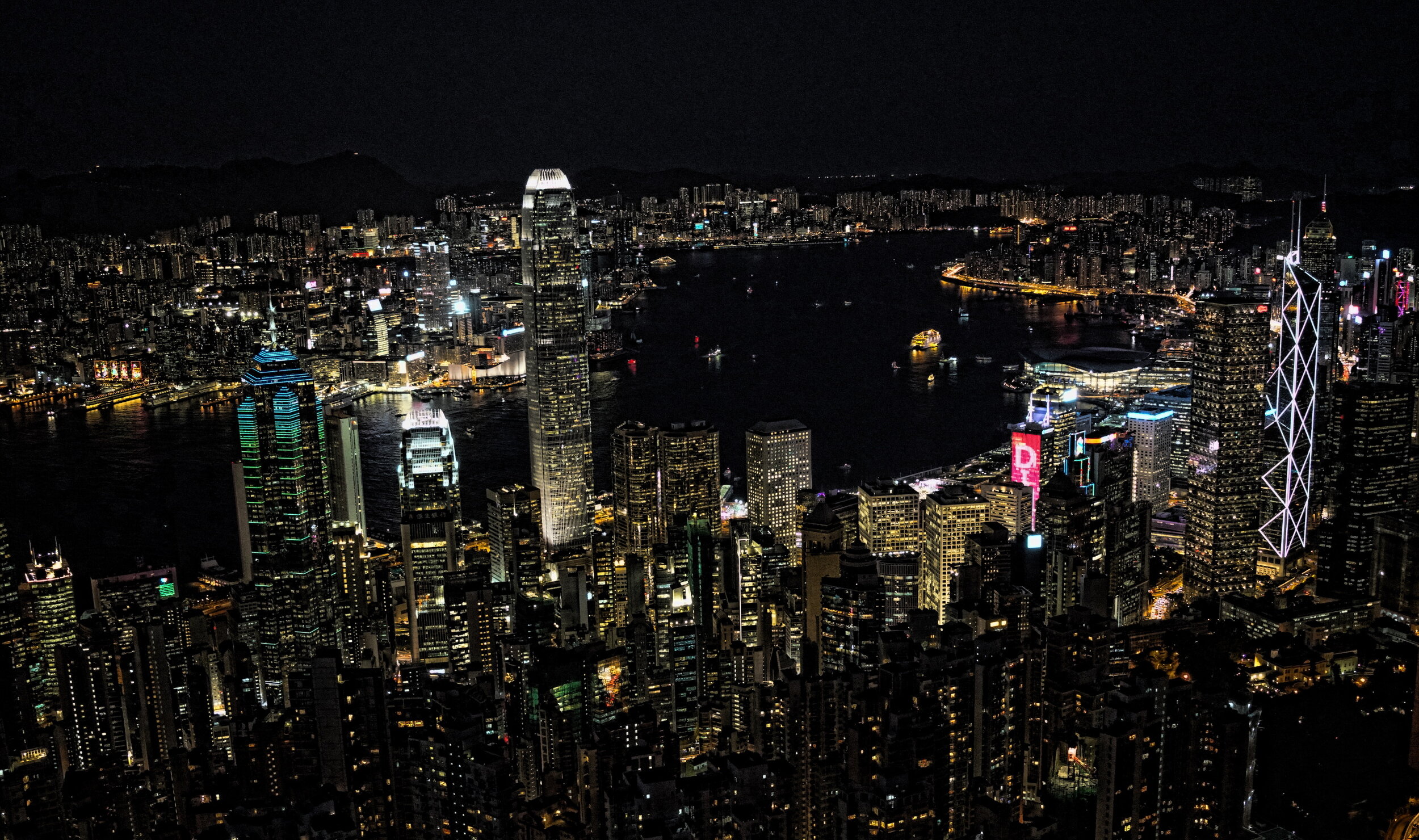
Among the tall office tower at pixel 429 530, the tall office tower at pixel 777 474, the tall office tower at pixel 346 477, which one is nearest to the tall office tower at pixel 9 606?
the tall office tower at pixel 429 530

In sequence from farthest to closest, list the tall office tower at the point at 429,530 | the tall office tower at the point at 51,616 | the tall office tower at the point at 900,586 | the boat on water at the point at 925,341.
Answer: the boat on water at the point at 925,341
the tall office tower at the point at 900,586
the tall office tower at the point at 429,530
the tall office tower at the point at 51,616

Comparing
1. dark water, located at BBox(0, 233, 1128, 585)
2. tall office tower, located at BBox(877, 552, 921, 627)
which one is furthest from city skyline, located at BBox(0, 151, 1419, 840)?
Answer: dark water, located at BBox(0, 233, 1128, 585)

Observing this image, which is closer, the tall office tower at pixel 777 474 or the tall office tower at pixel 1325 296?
the tall office tower at pixel 1325 296

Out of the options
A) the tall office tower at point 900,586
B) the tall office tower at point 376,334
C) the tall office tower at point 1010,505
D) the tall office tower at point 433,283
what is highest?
the tall office tower at point 433,283

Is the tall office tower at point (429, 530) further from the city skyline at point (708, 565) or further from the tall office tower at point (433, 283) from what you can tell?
the tall office tower at point (433, 283)

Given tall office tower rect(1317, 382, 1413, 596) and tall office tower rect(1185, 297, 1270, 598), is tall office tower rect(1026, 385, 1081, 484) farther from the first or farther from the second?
tall office tower rect(1317, 382, 1413, 596)

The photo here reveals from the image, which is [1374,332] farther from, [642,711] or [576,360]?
[642,711]
